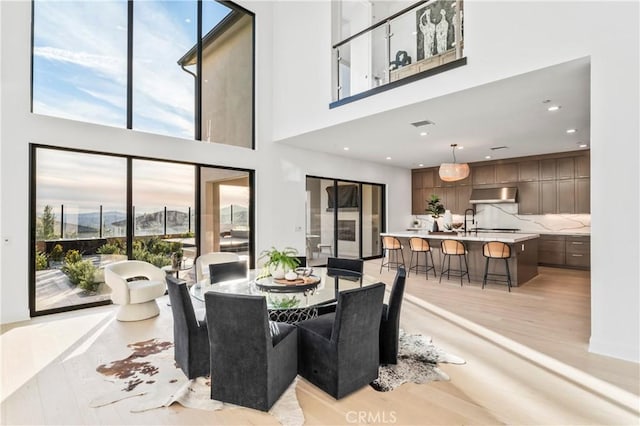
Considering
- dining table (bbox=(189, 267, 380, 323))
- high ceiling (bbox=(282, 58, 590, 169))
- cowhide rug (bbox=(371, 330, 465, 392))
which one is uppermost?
high ceiling (bbox=(282, 58, 590, 169))

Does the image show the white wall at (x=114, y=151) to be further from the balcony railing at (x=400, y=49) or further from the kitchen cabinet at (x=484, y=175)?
the kitchen cabinet at (x=484, y=175)

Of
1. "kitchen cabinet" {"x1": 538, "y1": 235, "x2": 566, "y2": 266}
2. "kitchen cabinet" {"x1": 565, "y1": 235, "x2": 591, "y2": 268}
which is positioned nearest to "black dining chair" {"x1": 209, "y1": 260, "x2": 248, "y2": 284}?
"kitchen cabinet" {"x1": 538, "y1": 235, "x2": 566, "y2": 266}

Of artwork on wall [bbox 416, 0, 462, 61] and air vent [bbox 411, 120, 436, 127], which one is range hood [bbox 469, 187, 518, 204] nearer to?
air vent [bbox 411, 120, 436, 127]

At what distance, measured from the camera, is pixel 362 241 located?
8.98 meters

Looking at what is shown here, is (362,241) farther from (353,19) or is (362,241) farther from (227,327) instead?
(227,327)

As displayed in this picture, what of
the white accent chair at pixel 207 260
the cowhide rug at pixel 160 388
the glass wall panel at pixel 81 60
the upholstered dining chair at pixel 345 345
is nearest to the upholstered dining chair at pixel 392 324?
the upholstered dining chair at pixel 345 345

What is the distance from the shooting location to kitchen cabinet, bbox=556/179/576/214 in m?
7.58

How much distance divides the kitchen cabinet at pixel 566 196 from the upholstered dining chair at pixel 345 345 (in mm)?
7478

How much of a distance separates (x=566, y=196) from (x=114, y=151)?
30.6ft

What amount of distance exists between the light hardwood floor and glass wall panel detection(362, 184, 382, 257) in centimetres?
510

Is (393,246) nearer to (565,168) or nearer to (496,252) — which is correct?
(496,252)

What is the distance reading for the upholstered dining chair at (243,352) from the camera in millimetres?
2137

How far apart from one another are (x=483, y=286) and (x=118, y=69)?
22.7 feet

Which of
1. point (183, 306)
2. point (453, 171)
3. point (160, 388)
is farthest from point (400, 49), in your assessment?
point (160, 388)
